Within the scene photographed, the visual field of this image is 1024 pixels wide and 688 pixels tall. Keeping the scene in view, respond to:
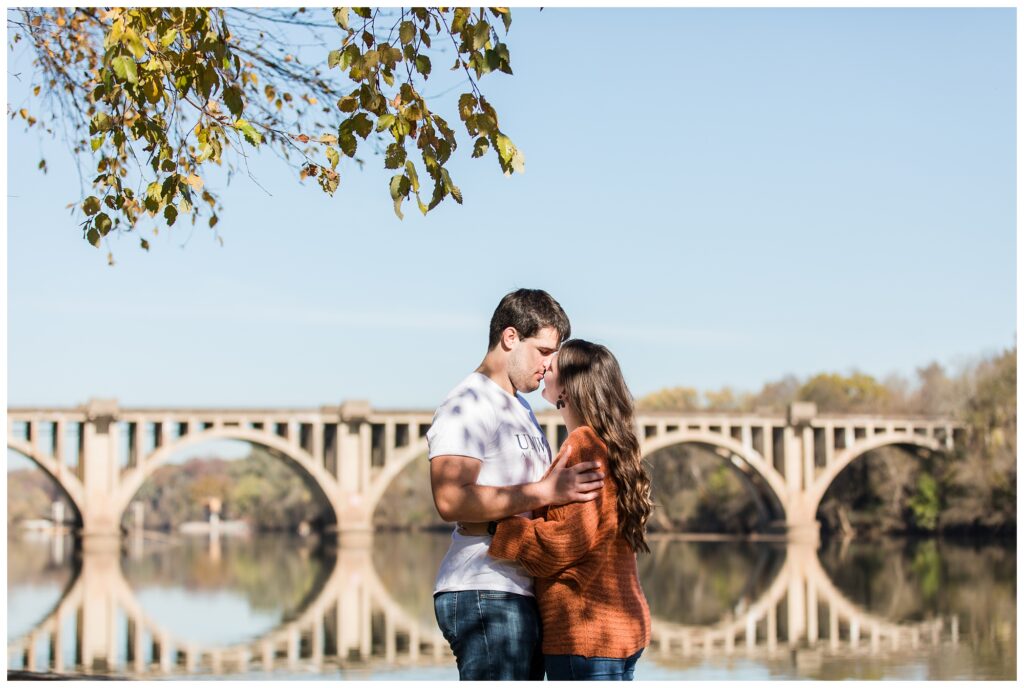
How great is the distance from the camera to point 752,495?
58500 millimetres

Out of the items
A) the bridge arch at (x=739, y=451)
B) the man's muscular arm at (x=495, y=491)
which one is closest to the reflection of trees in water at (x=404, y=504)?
the bridge arch at (x=739, y=451)

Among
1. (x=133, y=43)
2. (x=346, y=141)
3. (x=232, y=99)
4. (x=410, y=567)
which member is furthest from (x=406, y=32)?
(x=410, y=567)

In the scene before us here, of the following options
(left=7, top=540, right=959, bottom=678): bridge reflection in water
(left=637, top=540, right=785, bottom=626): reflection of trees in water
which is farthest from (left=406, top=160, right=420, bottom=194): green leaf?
(left=637, top=540, right=785, bottom=626): reflection of trees in water

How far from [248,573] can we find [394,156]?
34463 millimetres

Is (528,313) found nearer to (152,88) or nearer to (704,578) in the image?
(152,88)

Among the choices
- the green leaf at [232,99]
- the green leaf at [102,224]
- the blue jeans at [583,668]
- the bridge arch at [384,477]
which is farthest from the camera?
the bridge arch at [384,477]

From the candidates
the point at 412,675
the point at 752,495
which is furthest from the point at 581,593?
the point at 752,495

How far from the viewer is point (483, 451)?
421 centimetres

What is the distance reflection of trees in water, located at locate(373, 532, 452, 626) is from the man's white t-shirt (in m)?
7.65

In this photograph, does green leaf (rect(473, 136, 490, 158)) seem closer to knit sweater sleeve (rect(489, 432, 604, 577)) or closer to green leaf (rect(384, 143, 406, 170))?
green leaf (rect(384, 143, 406, 170))

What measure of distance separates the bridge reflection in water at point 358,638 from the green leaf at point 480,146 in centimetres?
1129

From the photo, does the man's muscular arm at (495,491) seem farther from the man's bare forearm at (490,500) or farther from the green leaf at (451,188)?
the green leaf at (451,188)

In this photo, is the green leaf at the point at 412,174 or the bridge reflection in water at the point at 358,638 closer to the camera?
the green leaf at the point at 412,174

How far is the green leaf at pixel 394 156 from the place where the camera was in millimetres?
6172
